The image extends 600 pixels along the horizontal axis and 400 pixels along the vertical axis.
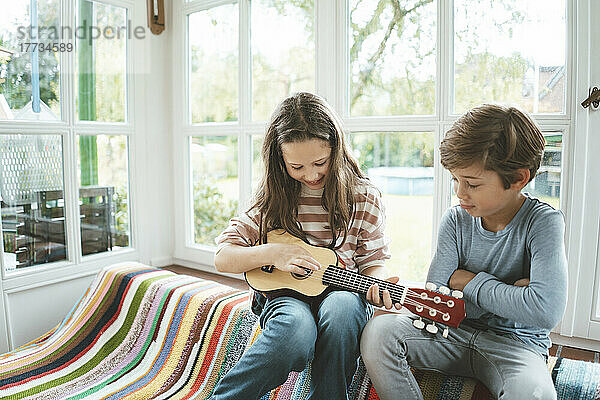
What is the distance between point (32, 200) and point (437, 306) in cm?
174

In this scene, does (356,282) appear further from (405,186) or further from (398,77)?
(398,77)

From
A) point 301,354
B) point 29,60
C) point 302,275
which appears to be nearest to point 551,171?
point 302,275

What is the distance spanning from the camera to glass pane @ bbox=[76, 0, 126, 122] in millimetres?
2359

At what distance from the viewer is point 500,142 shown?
1.17m

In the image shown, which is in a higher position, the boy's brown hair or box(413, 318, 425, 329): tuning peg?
the boy's brown hair

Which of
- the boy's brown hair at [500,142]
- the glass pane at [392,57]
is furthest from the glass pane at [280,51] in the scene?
the boy's brown hair at [500,142]

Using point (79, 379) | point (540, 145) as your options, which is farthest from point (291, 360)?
point (79, 379)

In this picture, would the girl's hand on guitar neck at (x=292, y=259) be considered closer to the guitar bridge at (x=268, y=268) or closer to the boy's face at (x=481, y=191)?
the guitar bridge at (x=268, y=268)

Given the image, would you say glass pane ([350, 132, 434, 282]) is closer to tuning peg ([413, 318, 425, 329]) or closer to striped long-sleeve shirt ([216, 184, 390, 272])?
striped long-sleeve shirt ([216, 184, 390, 272])

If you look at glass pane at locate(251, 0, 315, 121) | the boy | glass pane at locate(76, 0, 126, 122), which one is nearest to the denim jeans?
the boy

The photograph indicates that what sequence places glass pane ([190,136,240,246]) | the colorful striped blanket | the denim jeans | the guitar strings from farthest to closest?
glass pane ([190,136,240,246]) → the colorful striped blanket → the guitar strings → the denim jeans

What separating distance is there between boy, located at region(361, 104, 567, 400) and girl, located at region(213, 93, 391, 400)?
97 mm

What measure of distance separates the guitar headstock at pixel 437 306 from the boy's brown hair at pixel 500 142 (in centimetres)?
28

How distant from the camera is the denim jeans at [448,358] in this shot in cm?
112
